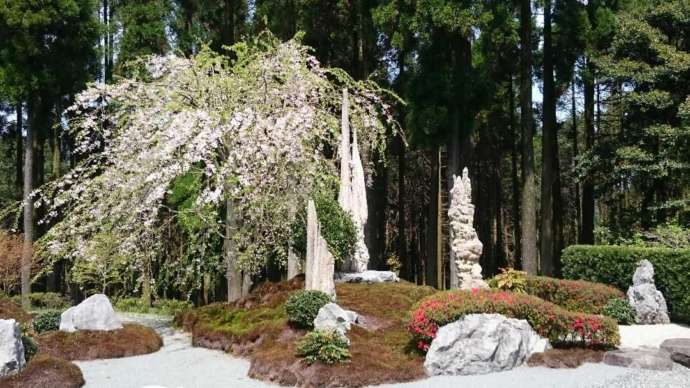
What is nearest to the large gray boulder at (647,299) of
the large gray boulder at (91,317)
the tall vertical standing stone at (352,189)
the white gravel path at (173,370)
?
the tall vertical standing stone at (352,189)

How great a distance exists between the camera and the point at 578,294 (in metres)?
13.3

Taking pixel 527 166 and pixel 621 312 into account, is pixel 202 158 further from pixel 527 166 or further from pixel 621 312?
pixel 621 312

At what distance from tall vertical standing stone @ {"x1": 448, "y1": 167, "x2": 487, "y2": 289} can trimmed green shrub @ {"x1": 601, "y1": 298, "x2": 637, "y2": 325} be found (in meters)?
2.68

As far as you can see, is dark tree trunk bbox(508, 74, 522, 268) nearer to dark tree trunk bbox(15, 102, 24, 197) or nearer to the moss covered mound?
the moss covered mound

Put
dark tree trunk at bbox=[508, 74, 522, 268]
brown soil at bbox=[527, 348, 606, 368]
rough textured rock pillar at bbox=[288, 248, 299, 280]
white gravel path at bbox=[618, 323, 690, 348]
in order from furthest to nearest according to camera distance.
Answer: dark tree trunk at bbox=[508, 74, 522, 268] → rough textured rock pillar at bbox=[288, 248, 299, 280] → white gravel path at bbox=[618, 323, 690, 348] → brown soil at bbox=[527, 348, 606, 368]

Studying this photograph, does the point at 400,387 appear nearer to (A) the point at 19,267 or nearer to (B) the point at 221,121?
(B) the point at 221,121

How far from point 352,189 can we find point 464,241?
10.3 feet

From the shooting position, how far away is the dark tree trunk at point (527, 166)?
17062 mm

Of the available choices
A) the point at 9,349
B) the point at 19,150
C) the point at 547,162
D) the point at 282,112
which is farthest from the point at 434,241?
the point at 19,150

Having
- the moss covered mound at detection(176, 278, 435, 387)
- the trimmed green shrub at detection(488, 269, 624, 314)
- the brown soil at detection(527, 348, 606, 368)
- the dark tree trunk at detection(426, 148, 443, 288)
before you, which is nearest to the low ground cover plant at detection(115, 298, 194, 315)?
the moss covered mound at detection(176, 278, 435, 387)

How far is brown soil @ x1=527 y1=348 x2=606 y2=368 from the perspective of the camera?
9422 millimetres

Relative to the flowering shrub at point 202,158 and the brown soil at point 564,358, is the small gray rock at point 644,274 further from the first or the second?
the flowering shrub at point 202,158

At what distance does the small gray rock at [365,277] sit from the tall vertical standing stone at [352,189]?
0.85 feet

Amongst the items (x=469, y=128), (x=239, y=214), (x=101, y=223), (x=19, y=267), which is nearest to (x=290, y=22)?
(x=469, y=128)
